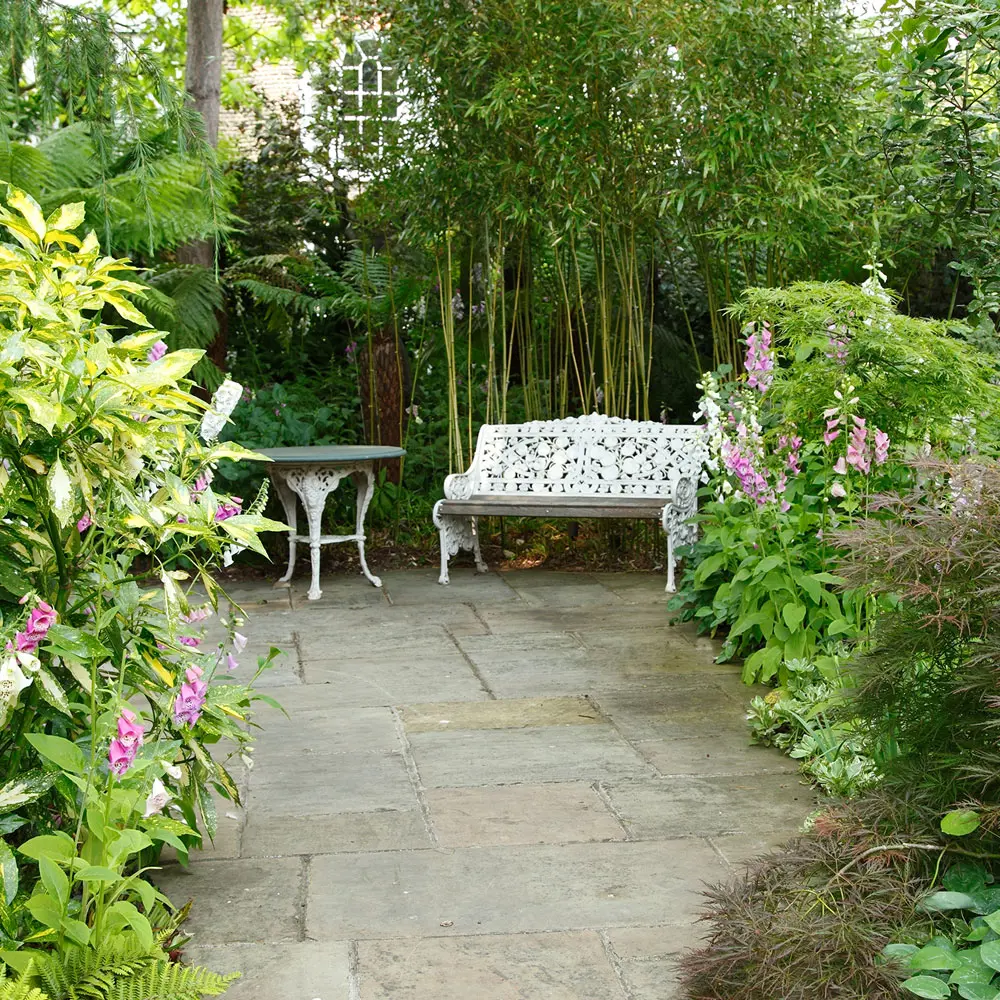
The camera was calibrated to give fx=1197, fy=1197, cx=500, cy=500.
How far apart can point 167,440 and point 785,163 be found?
4.09m

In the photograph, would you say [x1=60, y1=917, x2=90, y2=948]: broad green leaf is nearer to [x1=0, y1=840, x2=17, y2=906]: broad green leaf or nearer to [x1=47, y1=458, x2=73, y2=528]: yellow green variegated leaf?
[x1=0, y1=840, x2=17, y2=906]: broad green leaf

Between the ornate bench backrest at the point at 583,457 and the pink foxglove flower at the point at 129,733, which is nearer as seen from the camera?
the pink foxglove flower at the point at 129,733

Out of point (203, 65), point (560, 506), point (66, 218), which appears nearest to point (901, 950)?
point (66, 218)

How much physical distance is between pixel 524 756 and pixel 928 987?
191 cm

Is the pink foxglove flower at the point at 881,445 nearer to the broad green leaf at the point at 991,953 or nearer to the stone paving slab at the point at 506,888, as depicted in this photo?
the stone paving slab at the point at 506,888

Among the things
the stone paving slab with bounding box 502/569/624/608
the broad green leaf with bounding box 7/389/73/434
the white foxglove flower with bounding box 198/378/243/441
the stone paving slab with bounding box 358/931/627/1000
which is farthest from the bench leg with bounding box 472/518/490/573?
the broad green leaf with bounding box 7/389/73/434

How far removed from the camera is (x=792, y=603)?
400cm

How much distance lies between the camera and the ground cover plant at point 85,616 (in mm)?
1974

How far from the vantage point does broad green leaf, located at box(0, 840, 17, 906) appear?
197 cm

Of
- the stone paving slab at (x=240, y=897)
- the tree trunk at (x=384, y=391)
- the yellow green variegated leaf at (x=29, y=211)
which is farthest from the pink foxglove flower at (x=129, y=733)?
the tree trunk at (x=384, y=391)

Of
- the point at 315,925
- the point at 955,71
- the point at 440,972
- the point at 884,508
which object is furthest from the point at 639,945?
the point at 955,71

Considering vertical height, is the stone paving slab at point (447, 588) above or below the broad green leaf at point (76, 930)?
below

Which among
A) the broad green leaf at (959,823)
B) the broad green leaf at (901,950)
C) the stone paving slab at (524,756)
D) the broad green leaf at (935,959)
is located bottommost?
the stone paving slab at (524,756)

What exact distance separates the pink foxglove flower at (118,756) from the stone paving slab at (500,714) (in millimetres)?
1949
